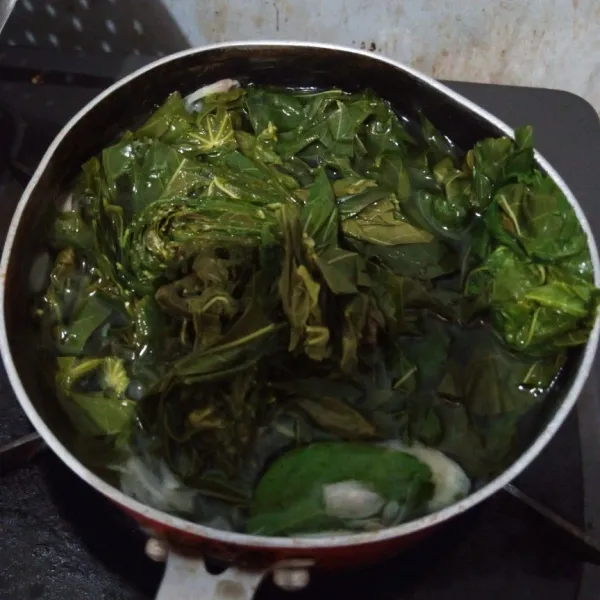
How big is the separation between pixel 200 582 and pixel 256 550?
76mm

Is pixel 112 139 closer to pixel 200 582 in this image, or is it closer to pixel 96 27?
pixel 96 27

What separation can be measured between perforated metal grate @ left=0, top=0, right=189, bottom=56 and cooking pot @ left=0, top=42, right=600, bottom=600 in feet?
1.31

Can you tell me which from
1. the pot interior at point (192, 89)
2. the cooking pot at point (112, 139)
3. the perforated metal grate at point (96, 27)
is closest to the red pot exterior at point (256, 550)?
the cooking pot at point (112, 139)

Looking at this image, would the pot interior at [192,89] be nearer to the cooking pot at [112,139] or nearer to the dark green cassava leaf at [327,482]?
the cooking pot at [112,139]

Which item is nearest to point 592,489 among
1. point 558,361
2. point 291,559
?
point 558,361

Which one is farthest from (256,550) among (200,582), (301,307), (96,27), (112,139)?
(96,27)

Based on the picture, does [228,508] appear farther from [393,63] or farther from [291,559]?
[393,63]

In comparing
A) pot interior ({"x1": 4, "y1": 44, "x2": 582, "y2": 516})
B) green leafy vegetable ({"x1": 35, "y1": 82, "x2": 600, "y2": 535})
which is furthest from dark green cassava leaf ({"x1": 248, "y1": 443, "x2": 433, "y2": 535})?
pot interior ({"x1": 4, "y1": 44, "x2": 582, "y2": 516})

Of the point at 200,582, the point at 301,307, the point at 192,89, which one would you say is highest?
the point at 192,89

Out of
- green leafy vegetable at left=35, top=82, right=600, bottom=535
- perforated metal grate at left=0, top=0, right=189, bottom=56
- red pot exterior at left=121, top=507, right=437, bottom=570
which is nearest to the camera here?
red pot exterior at left=121, top=507, right=437, bottom=570

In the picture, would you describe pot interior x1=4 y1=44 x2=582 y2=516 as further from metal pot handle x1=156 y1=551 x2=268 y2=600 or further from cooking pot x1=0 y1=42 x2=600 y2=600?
metal pot handle x1=156 y1=551 x2=268 y2=600

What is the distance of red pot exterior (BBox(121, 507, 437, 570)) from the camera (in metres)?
0.81

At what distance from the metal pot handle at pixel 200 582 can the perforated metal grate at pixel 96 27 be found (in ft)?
3.76

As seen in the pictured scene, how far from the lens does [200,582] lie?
0.83m
